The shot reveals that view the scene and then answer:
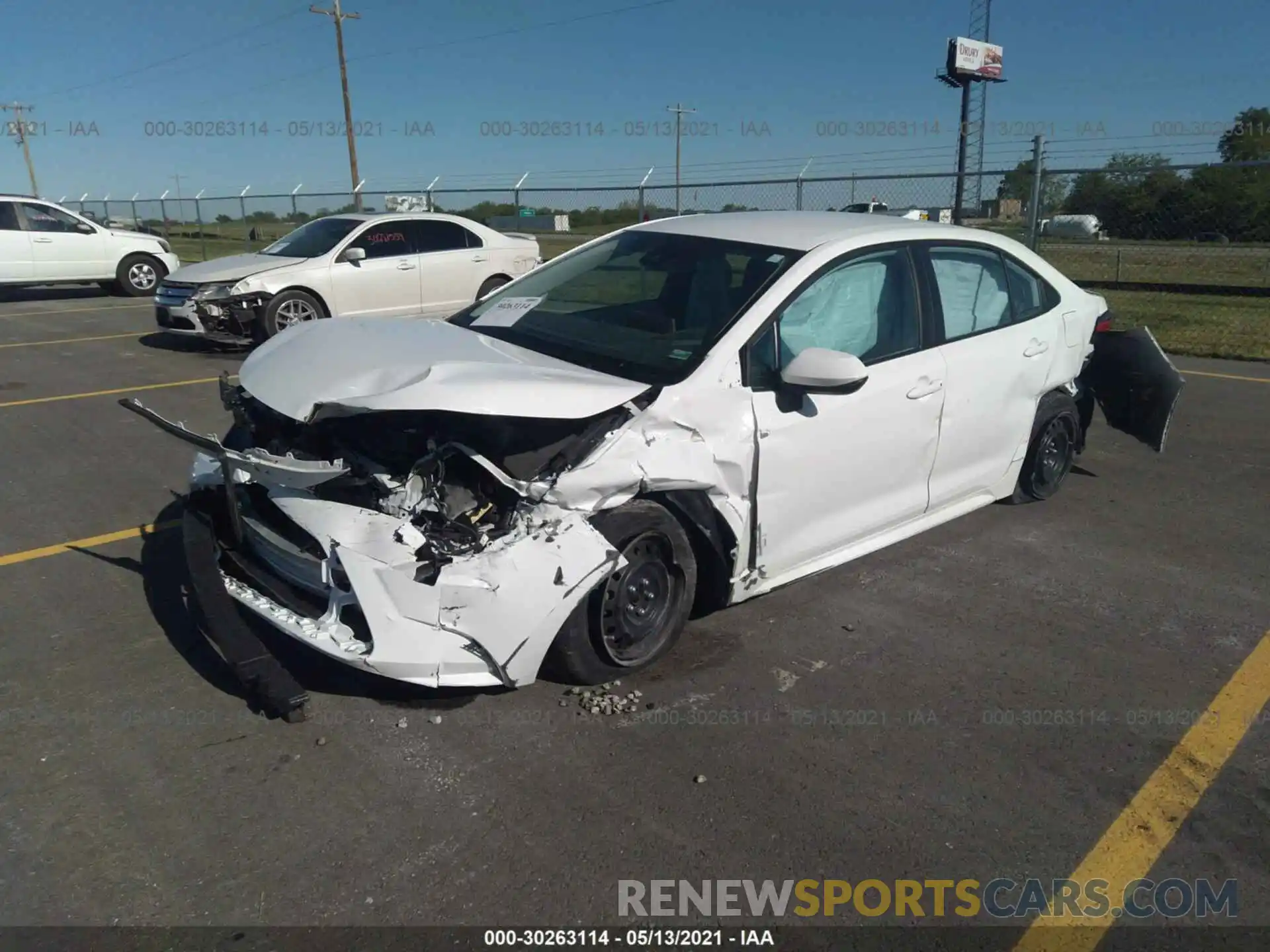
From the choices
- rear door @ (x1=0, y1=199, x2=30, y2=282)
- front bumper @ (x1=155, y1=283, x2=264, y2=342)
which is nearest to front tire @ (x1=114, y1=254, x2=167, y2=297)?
rear door @ (x1=0, y1=199, x2=30, y2=282)

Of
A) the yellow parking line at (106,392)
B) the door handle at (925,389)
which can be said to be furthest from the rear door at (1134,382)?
the yellow parking line at (106,392)

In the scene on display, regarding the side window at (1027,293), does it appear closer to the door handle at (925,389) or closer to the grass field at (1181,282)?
the door handle at (925,389)

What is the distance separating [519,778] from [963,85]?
62.3 metres

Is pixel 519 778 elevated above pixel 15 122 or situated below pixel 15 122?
below

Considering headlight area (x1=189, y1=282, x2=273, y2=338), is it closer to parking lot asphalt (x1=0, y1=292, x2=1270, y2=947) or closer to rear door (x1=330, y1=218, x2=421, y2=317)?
rear door (x1=330, y1=218, x2=421, y2=317)

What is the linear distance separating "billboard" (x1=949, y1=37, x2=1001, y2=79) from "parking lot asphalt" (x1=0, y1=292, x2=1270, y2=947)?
5654 cm

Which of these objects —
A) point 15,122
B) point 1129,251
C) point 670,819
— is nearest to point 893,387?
point 670,819

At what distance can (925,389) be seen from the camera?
4355mm

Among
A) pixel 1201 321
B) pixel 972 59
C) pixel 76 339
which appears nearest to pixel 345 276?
pixel 76 339

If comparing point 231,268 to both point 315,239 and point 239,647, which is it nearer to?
point 315,239

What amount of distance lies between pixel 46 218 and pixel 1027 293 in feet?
53.7

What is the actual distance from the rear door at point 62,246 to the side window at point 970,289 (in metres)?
16.1

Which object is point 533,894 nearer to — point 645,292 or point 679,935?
point 679,935

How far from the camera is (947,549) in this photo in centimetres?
503
